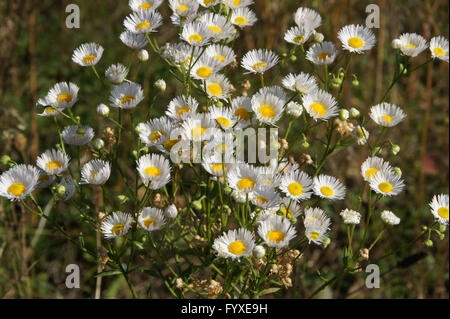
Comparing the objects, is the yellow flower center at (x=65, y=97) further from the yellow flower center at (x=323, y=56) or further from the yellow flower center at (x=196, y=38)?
the yellow flower center at (x=323, y=56)

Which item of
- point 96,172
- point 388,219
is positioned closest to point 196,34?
point 96,172

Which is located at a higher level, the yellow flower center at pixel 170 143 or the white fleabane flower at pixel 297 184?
the yellow flower center at pixel 170 143

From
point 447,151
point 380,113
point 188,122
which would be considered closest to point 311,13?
point 380,113

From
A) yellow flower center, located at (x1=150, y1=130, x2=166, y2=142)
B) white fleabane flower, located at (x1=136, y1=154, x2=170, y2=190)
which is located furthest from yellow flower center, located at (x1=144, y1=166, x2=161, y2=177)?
yellow flower center, located at (x1=150, y1=130, x2=166, y2=142)

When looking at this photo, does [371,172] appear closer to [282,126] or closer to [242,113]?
[242,113]

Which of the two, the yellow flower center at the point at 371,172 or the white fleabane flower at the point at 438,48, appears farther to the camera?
the white fleabane flower at the point at 438,48

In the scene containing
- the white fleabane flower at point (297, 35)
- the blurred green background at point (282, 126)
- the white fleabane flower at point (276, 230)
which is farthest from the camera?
the blurred green background at point (282, 126)

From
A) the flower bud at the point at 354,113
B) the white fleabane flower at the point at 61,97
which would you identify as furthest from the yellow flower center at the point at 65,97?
the flower bud at the point at 354,113
